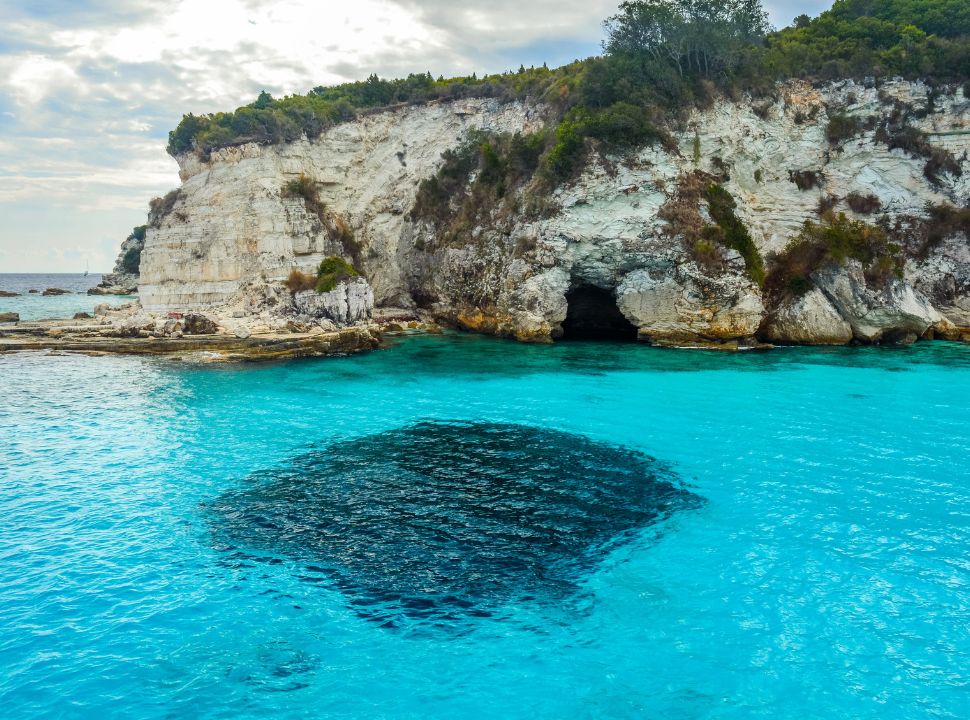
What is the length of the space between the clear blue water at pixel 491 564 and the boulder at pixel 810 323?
12437mm

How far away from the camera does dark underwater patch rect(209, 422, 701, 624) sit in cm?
998

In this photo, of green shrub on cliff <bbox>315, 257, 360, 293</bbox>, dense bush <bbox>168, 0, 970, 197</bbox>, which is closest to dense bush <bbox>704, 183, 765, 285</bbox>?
dense bush <bbox>168, 0, 970, 197</bbox>

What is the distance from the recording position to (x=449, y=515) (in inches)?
497

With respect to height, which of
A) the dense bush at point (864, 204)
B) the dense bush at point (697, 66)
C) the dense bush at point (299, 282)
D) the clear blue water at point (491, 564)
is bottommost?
the clear blue water at point (491, 564)

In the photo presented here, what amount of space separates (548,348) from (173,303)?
27066 millimetres

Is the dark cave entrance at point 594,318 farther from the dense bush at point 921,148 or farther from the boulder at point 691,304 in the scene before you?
the dense bush at point 921,148

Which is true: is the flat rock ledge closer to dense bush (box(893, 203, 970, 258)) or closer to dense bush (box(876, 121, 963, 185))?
dense bush (box(893, 203, 970, 258))

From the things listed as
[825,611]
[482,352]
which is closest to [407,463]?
[825,611]

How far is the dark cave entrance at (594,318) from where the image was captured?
38938 millimetres

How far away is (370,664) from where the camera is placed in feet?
26.6

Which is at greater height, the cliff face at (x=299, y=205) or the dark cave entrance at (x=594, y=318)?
the cliff face at (x=299, y=205)

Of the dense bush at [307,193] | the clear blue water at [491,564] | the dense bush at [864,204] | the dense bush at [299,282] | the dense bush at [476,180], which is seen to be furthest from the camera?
the dense bush at [307,193]

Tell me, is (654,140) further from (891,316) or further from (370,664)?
(370,664)

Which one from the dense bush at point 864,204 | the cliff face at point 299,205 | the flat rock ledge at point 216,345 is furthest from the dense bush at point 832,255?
the flat rock ledge at point 216,345
